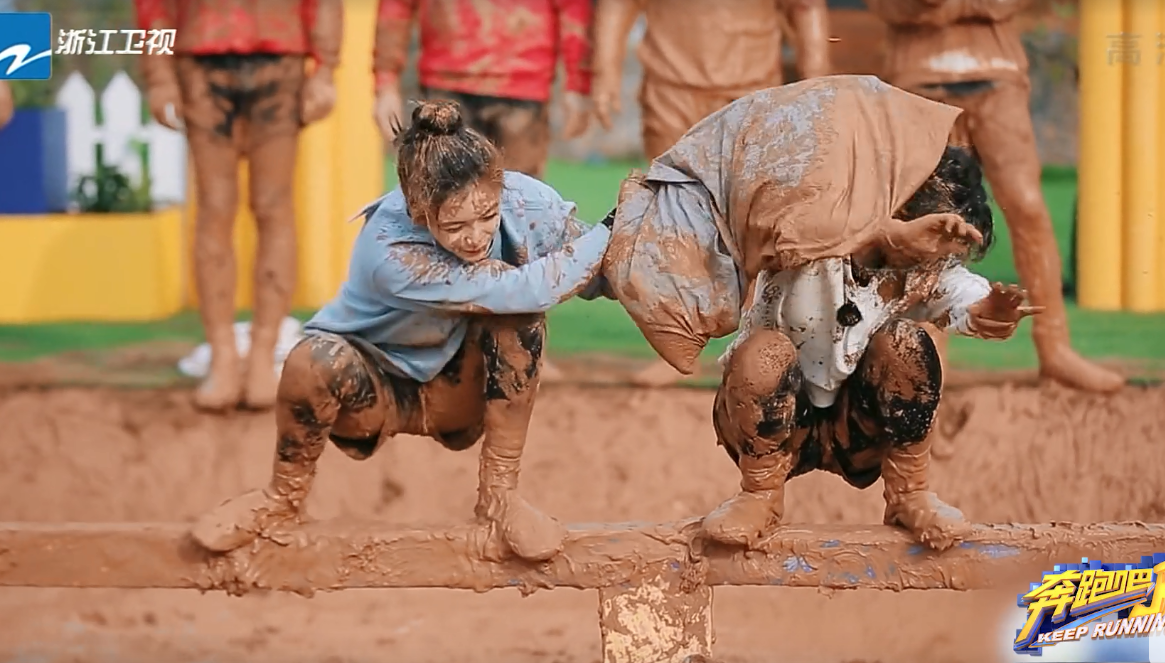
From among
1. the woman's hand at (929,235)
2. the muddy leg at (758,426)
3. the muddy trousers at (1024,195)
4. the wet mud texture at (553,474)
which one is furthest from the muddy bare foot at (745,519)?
the muddy trousers at (1024,195)

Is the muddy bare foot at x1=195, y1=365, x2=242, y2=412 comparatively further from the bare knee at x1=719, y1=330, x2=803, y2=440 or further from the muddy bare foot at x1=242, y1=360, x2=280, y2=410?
the bare knee at x1=719, y1=330, x2=803, y2=440

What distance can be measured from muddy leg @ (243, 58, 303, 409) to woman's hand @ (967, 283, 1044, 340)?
7.50 feet

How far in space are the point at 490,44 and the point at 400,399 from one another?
174cm

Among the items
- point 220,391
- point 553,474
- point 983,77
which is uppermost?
point 983,77

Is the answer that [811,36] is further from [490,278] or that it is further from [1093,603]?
[490,278]

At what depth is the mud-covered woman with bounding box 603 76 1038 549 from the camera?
1970mm

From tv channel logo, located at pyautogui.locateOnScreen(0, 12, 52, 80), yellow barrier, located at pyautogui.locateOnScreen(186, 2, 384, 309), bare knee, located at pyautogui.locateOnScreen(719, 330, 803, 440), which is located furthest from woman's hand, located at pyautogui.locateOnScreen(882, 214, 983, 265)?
tv channel logo, located at pyautogui.locateOnScreen(0, 12, 52, 80)

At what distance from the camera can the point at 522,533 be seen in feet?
7.27

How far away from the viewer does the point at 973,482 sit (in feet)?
12.5

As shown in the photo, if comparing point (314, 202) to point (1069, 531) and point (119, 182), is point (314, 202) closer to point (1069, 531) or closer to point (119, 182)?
point (119, 182)

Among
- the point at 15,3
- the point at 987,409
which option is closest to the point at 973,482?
the point at 987,409

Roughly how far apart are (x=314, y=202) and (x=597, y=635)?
1.58 metres

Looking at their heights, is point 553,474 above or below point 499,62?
below

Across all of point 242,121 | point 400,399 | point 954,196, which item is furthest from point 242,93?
point 954,196
